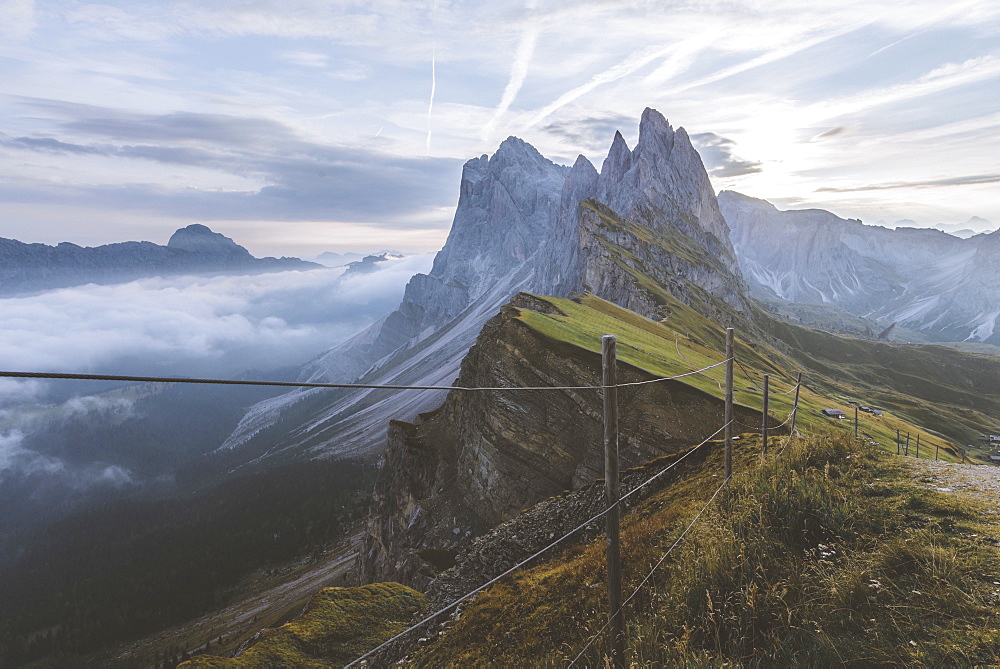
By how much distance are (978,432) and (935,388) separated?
7767cm

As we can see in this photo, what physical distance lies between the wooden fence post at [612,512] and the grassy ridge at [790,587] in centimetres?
34

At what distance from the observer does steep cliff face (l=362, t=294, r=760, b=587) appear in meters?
35.8

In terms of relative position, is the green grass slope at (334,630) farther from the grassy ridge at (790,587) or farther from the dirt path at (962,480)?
the dirt path at (962,480)

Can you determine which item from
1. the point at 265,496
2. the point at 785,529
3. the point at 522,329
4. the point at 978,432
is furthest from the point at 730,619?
the point at 265,496

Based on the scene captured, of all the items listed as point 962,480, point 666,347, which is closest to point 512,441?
point 666,347

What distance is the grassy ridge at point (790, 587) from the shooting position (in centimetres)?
569

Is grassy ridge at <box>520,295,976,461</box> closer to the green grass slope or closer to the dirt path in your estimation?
the dirt path

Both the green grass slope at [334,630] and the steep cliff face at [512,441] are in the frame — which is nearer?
the green grass slope at [334,630]

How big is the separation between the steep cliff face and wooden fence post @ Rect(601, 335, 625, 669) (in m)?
28.3

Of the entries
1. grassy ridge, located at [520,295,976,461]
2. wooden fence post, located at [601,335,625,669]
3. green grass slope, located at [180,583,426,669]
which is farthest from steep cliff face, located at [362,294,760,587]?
wooden fence post, located at [601,335,625,669]

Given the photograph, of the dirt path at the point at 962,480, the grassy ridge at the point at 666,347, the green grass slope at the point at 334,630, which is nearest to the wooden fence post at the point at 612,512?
the dirt path at the point at 962,480

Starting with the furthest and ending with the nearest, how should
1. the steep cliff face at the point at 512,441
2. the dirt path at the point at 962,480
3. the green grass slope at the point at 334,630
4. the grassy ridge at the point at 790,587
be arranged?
the steep cliff face at the point at 512,441 → the green grass slope at the point at 334,630 → the dirt path at the point at 962,480 → the grassy ridge at the point at 790,587

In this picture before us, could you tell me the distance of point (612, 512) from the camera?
25.4 feet

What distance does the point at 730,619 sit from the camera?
6.78 meters
